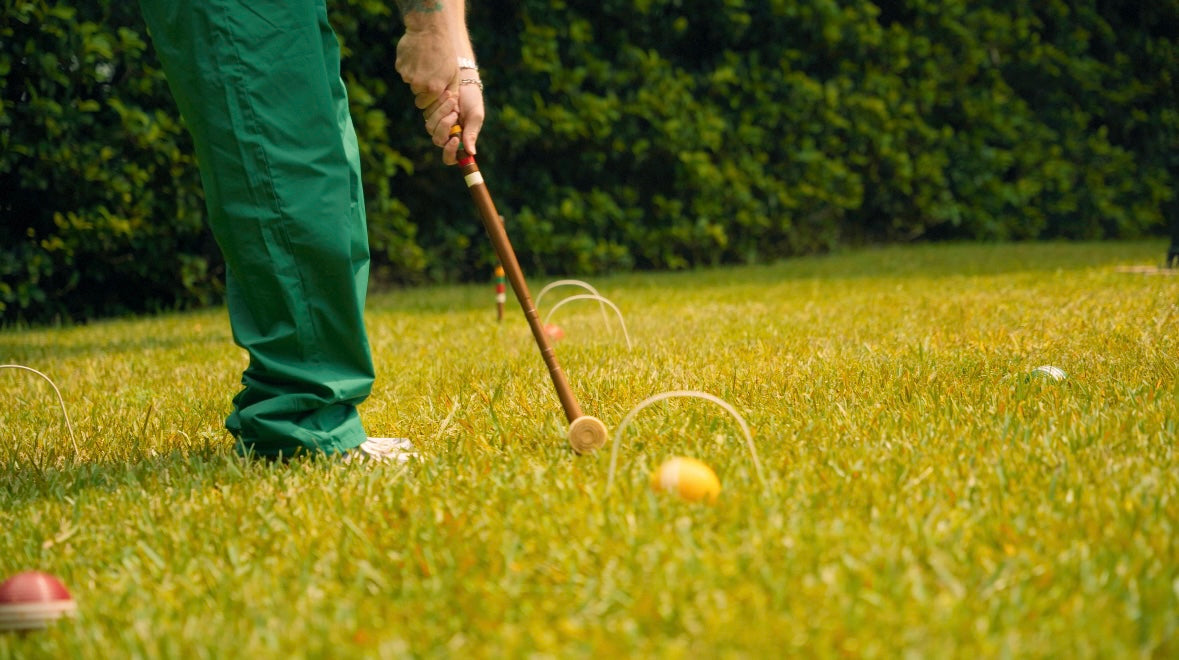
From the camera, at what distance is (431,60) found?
2154 millimetres

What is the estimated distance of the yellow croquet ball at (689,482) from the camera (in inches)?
68.2

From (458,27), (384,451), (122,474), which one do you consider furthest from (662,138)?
(122,474)

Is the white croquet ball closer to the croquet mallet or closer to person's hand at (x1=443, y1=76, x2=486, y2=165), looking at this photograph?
the croquet mallet

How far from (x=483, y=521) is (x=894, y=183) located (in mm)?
6864

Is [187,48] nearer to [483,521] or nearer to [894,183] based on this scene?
[483,521]

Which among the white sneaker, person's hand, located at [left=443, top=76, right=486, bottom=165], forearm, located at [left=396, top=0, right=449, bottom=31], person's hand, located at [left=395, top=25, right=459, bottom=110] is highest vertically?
forearm, located at [left=396, top=0, right=449, bottom=31]

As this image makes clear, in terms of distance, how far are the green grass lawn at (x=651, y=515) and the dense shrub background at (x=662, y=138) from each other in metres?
2.15

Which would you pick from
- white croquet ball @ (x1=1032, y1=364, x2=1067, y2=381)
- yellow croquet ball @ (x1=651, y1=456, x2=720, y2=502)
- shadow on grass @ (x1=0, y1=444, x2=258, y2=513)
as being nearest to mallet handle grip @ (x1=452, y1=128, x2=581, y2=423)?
yellow croquet ball @ (x1=651, y1=456, x2=720, y2=502)

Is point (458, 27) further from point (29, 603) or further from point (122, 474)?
point (29, 603)

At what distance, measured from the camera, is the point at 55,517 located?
6.28ft

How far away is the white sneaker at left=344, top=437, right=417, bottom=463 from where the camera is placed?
2150 millimetres

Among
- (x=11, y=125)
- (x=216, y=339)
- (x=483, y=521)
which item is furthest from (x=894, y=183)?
(x=483, y=521)

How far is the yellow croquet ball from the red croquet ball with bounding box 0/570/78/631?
91 cm

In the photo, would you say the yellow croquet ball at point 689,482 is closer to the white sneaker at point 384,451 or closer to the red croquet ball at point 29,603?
the white sneaker at point 384,451
